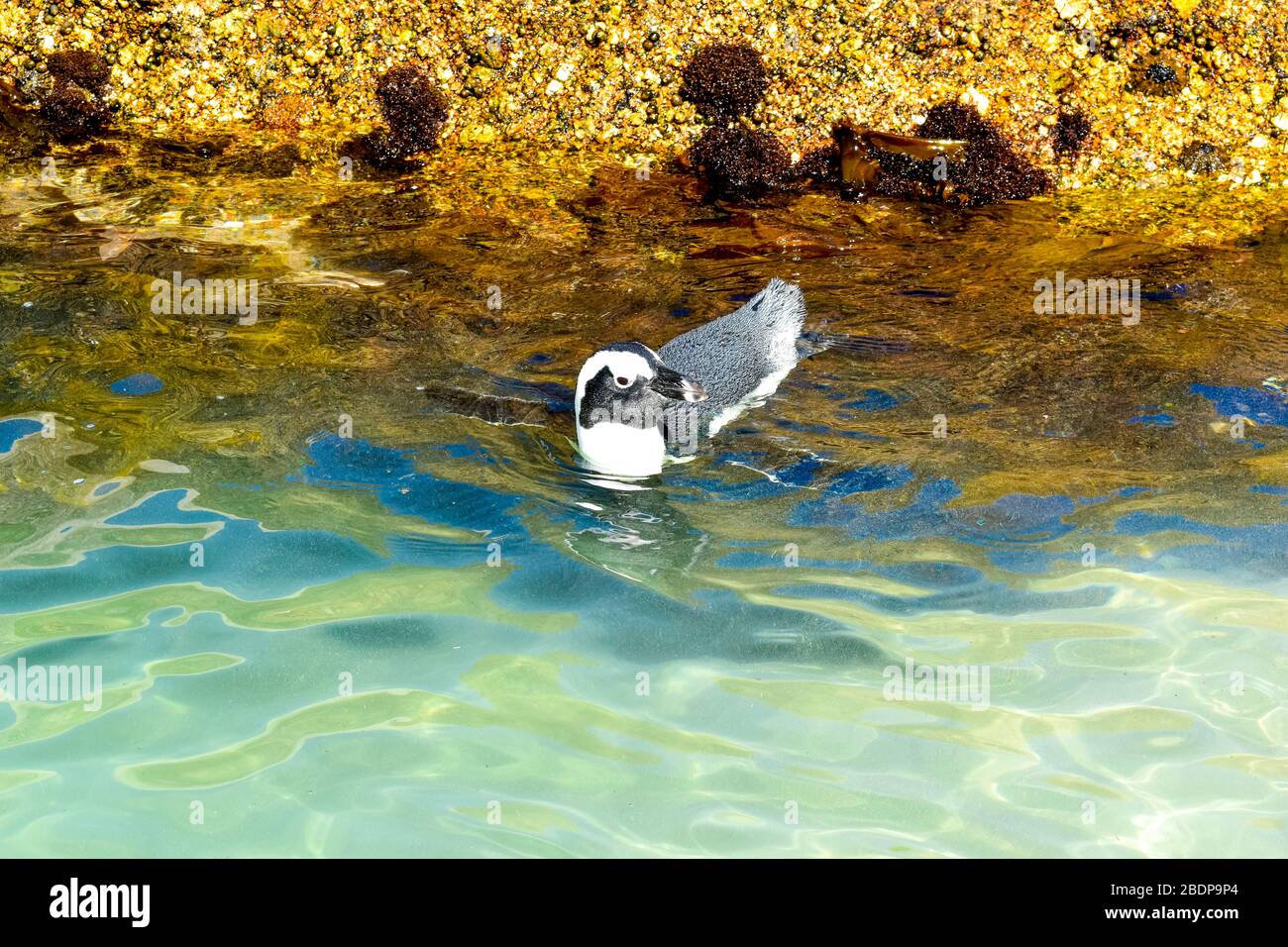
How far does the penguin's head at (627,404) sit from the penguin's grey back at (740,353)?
0.35 m

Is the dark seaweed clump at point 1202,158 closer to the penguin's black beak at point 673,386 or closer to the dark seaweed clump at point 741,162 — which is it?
the dark seaweed clump at point 741,162

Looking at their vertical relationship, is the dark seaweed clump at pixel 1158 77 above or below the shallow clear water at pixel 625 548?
above

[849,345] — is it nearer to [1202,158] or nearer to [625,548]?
[625,548]

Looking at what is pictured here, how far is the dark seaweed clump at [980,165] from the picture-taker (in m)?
10.1

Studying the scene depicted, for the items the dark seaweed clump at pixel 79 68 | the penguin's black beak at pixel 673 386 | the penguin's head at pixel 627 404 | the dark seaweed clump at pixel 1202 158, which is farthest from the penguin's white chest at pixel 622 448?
the dark seaweed clump at pixel 79 68

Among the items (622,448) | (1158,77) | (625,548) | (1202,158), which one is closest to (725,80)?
(1158,77)

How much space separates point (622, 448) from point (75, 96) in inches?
276

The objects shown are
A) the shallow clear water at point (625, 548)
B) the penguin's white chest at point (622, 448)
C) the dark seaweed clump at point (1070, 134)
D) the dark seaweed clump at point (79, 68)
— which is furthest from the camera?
the dark seaweed clump at point (79, 68)

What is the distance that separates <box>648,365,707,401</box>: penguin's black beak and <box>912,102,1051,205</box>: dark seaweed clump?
4.42 m

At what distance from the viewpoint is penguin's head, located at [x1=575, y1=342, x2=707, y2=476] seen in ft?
21.9

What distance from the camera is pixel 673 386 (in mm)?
6660

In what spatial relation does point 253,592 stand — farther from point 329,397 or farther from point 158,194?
point 158,194

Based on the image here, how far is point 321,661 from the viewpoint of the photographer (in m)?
5.34

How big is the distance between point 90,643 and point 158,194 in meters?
5.64
